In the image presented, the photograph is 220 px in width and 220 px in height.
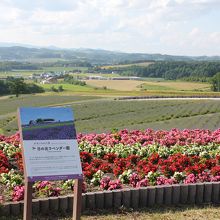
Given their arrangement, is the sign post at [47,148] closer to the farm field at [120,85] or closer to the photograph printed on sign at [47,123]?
the photograph printed on sign at [47,123]

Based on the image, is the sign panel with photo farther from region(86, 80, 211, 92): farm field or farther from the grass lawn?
region(86, 80, 211, 92): farm field

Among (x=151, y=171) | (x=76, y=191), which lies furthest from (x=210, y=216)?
(x=76, y=191)

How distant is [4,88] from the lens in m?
126

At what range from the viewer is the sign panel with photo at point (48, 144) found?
23.8 ft

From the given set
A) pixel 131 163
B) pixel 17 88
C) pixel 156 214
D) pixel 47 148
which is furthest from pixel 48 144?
pixel 17 88

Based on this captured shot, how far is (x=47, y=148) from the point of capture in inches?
293

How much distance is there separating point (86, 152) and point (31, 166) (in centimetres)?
679

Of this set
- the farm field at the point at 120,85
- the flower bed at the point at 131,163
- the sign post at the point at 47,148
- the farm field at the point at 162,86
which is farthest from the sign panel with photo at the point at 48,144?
the farm field at the point at 120,85

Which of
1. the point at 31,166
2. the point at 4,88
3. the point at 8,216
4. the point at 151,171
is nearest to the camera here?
the point at 31,166

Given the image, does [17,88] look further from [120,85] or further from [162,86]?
[162,86]

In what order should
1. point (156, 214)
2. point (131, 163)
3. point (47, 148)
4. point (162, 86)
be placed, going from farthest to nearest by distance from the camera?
point (162, 86) < point (131, 163) < point (156, 214) < point (47, 148)

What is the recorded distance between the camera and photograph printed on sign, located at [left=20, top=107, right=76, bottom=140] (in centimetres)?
748

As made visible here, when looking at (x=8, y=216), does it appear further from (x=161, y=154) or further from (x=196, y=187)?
(x=161, y=154)

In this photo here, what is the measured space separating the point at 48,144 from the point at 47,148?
0.29ft
